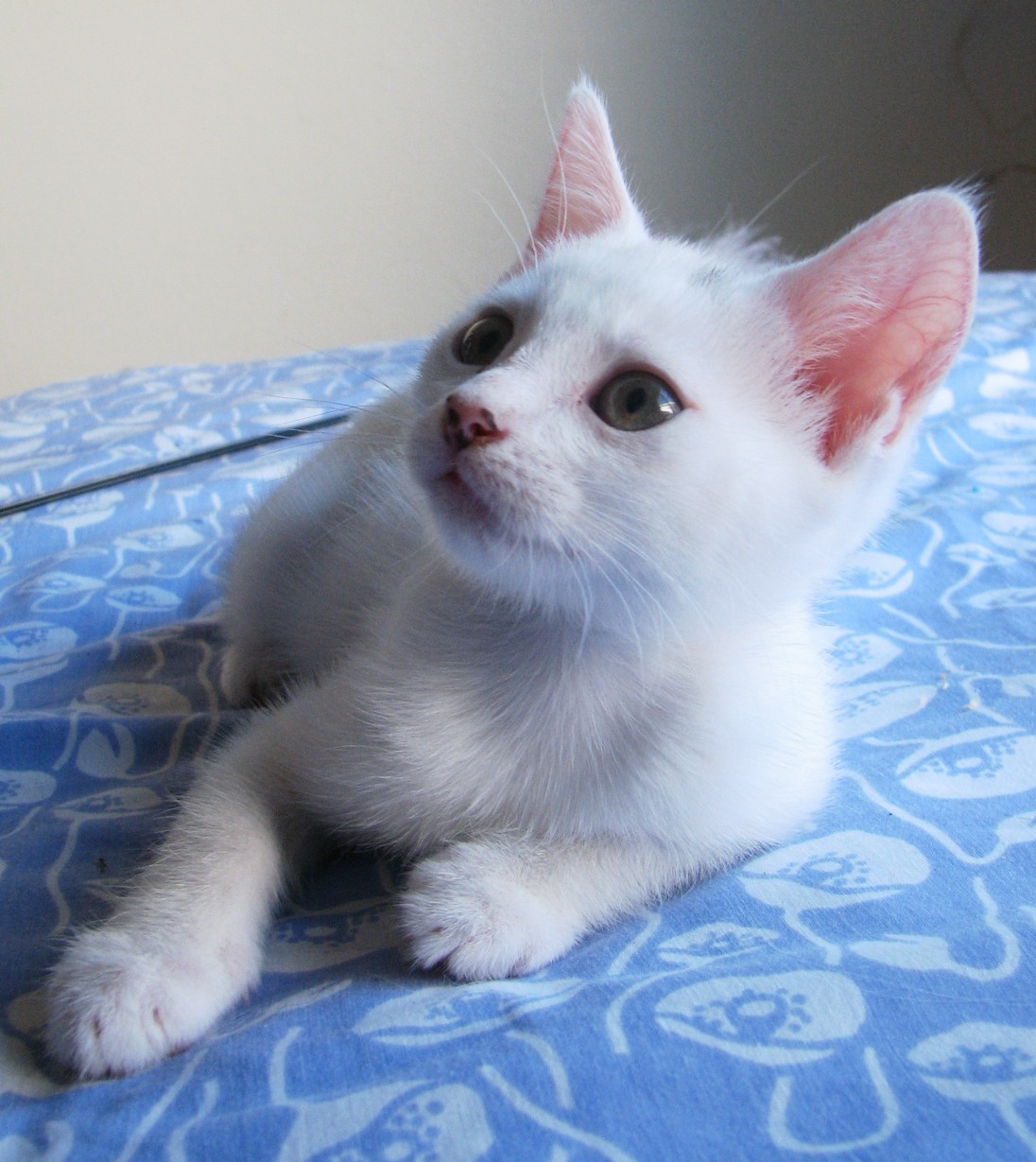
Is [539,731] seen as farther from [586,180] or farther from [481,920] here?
[586,180]

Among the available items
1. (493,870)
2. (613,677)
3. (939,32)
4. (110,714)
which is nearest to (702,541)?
(613,677)

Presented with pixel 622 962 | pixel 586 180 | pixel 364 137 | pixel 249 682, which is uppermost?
pixel 364 137

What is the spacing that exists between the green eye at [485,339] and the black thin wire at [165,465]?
24.0 inches

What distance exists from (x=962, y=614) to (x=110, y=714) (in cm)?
94

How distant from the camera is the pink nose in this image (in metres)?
0.63

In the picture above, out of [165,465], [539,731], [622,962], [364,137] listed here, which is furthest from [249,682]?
[364,137]

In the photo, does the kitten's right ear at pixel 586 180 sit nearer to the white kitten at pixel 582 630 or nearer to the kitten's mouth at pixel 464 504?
the white kitten at pixel 582 630

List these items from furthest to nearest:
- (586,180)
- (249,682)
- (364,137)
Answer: (364,137)
(249,682)
(586,180)

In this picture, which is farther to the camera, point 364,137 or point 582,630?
point 364,137

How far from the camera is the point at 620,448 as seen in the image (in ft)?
2.08

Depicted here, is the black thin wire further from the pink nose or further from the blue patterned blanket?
the pink nose

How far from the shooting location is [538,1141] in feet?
1.64

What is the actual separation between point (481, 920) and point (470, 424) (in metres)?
0.32

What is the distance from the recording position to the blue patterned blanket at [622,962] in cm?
51
